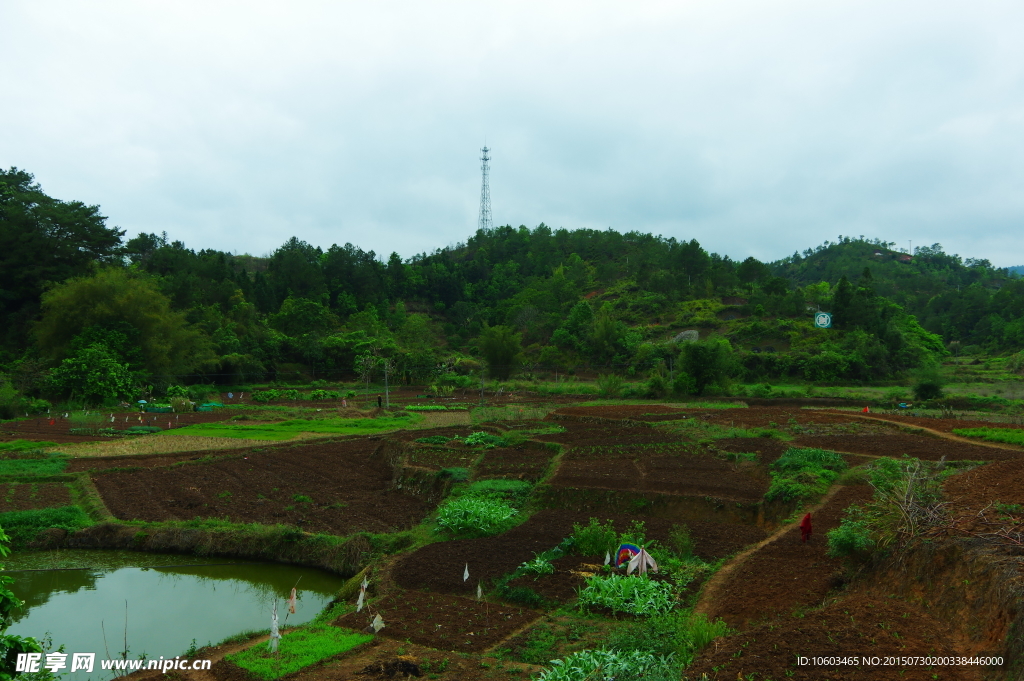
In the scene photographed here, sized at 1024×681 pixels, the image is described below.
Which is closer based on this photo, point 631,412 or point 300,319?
point 631,412

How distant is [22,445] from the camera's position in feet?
82.4

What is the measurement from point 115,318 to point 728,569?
148ft

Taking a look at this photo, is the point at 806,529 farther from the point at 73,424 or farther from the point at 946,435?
the point at 73,424

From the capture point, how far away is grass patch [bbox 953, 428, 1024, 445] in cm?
1986

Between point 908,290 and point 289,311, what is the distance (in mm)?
83037

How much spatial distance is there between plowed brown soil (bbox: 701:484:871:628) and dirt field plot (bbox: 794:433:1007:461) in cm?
806

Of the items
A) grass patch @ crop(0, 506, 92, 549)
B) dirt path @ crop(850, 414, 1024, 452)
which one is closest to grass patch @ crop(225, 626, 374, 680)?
grass patch @ crop(0, 506, 92, 549)

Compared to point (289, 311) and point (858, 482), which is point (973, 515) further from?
point (289, 311)

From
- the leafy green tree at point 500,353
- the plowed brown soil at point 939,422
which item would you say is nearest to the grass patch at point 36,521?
the plowed brown soil at point 939,422

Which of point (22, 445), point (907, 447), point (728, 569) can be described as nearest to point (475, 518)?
point (728, 569)

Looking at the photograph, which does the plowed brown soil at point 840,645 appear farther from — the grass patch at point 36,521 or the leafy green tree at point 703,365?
the leafy green tree at point 703,365

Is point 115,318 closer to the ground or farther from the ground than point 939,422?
farther from the ground

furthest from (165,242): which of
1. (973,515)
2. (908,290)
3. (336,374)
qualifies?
(908,290)

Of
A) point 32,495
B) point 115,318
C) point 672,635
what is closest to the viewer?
point 672,635
